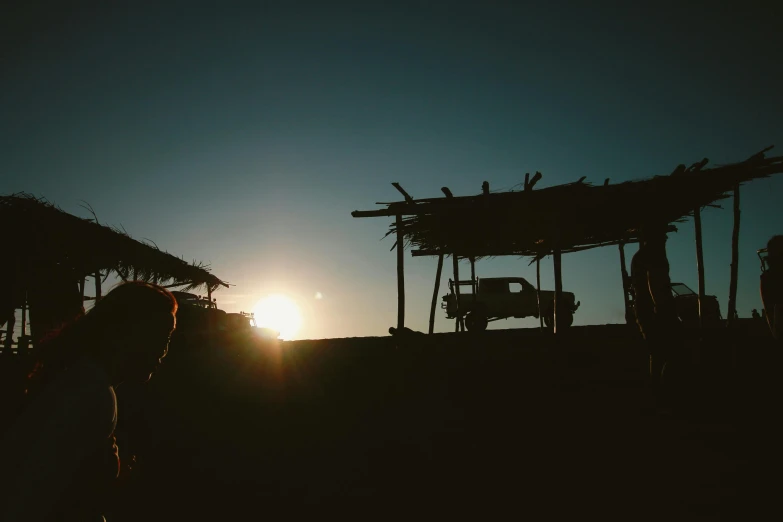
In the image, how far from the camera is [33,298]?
318 inches

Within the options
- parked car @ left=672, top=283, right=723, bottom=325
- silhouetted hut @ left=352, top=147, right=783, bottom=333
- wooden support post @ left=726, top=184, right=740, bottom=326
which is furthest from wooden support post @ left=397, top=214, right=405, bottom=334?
parked car @ left=672, top=283, right=723, bottom=325

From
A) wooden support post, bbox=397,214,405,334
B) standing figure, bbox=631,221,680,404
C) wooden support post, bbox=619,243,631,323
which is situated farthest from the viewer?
wooden support post, bbox=619,243,631,323

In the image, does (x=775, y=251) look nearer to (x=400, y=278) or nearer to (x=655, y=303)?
(x=655, y=303)

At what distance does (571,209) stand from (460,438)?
4.88m

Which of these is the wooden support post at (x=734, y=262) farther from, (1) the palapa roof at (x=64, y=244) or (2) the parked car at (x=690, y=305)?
(1) the palapa roof at (x=64, y=244)

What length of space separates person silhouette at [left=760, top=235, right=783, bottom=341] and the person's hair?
557 cm

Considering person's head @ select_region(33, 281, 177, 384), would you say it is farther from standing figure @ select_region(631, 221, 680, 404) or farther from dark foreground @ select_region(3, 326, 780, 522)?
standing figure @ select_region(631, 221, 680, 404)

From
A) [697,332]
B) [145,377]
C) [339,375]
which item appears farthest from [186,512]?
[697,332]

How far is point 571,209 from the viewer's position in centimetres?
827

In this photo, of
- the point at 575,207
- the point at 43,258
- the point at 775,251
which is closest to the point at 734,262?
the point at 575,207

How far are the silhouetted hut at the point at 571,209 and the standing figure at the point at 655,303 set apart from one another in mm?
516

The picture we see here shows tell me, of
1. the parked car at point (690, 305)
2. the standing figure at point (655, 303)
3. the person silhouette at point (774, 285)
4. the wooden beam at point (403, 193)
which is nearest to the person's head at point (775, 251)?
the person silhouette at point (774, 285)

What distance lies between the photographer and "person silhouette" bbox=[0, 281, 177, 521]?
1377mm

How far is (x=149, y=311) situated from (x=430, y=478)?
3148mm
